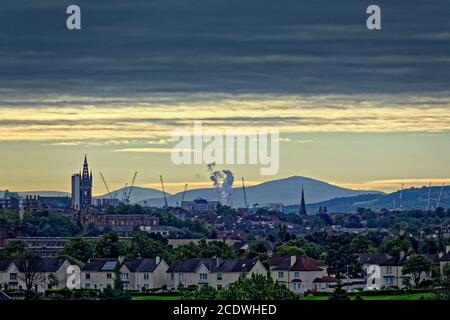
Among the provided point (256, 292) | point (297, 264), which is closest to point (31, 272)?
point (297, 264)

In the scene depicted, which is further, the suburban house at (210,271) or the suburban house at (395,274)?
the suburban house at (210,271)

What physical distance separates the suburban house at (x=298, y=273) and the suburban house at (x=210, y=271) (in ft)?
2.94

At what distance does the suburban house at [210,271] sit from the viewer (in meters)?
67.4

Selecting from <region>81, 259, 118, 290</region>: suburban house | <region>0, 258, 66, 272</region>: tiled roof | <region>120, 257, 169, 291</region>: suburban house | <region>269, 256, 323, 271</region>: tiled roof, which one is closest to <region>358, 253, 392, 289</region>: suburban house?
<region>269, 256, 323, 271</region>: tiled roof

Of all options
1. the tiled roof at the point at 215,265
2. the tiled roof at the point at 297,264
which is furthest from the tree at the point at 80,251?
the tiled roof at the point at 297,264

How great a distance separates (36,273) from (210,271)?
8374 millimetres

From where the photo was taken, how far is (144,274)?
2805 inches

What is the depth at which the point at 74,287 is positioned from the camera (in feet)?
202

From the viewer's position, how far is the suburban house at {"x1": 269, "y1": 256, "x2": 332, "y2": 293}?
221 ft

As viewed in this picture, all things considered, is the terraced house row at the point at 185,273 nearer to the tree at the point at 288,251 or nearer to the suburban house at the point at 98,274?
the suburban house at the point at 98,274

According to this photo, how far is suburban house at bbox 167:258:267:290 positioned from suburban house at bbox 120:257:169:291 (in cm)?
47

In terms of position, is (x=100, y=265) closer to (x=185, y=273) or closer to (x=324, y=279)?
(x=185, y=273)
